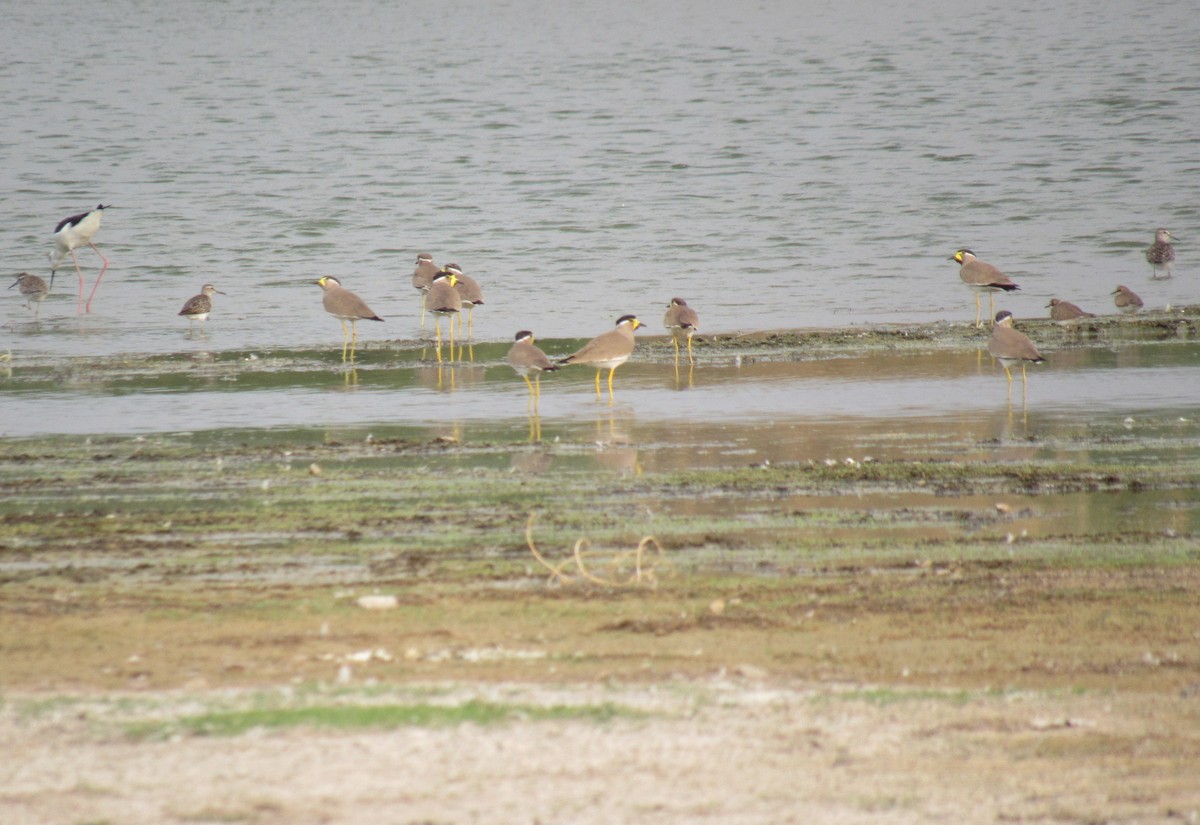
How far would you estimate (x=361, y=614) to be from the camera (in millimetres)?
6656

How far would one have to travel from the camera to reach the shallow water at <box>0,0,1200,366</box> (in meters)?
23.1

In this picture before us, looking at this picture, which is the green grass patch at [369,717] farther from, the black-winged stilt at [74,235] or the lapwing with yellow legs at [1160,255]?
the black-winged stilt at [74,235]

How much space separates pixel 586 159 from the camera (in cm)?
3828

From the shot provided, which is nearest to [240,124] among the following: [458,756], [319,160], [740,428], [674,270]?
[319,160]

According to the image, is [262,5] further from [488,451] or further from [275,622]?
[275,622]

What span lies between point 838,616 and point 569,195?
2739 cm

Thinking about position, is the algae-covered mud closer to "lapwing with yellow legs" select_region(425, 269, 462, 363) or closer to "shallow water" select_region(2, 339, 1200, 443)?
"shallow water" select_region(2, 339, 1200, 443)

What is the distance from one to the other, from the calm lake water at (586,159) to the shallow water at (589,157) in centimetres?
14

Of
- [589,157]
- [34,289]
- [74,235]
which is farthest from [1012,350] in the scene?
[589,157]

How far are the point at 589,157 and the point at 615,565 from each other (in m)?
31.9

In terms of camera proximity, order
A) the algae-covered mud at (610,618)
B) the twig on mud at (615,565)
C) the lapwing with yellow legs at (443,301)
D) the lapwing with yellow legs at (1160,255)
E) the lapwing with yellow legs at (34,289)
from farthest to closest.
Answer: the lapwing with yellow legs at (1160,255) < the lapwing with yellow legs at (34,289) < the lapwing with yellow legs at (443,301) < the twig on mud at (615,565) < the algae-covered mud at (610,618)

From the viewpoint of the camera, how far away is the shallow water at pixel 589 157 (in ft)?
75.7

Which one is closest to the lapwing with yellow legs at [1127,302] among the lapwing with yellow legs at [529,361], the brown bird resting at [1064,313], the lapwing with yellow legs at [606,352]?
the brown bird resting at [1064,313]

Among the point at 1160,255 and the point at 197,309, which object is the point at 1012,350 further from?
the point at 197,309
